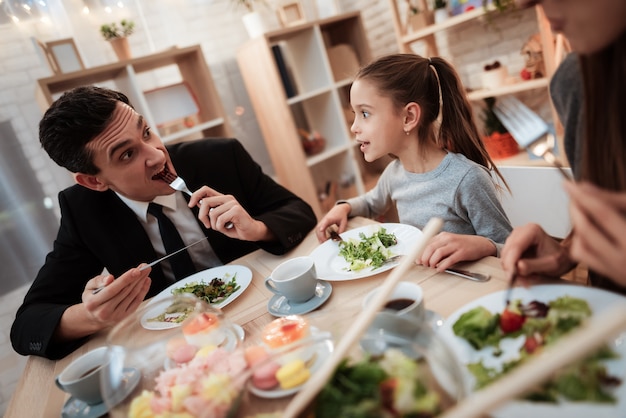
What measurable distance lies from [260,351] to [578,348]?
46cm

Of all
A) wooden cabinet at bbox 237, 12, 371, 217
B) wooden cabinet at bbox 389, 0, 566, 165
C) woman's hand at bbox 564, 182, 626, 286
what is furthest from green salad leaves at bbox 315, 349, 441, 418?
wooden cabinet at bbox 237, 12, 371, 217

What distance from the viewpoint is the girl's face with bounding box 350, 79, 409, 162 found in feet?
4.81

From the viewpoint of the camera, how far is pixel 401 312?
675mm

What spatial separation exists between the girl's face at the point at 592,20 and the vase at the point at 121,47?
8.60 ft

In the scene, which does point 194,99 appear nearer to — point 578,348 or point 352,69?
point 352,69

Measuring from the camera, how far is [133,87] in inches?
102

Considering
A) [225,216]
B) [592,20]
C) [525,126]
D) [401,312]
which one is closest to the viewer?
[592,20]

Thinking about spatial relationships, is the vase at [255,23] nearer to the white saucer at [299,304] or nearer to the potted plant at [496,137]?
the potted plant at [496,137]

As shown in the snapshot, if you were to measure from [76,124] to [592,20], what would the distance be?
1.37 m

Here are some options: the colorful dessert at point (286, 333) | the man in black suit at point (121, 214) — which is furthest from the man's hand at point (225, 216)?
the colorful dessert at point (286, 333)

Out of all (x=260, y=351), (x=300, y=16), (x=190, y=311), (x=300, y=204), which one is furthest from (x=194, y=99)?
(x=260, y=351)

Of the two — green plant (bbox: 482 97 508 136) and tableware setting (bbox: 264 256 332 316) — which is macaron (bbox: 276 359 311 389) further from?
green plant (bbox: 482 97 508 136)

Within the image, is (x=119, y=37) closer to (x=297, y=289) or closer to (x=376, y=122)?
(x=376, y=122)

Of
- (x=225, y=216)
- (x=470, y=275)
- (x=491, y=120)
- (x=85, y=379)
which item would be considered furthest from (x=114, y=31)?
(x=470, y=275)
